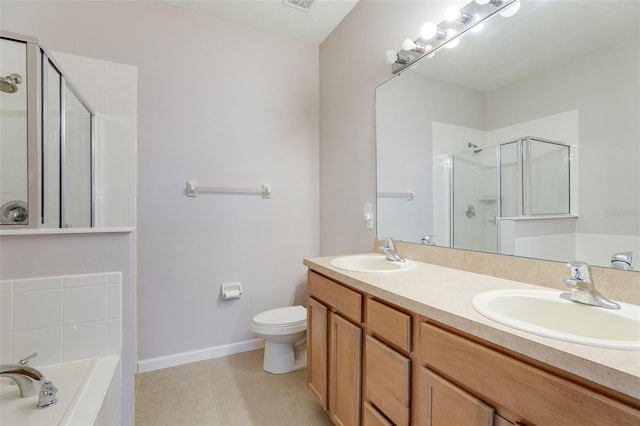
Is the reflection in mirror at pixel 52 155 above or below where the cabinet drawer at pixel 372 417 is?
above

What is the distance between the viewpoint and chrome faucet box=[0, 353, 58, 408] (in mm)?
951

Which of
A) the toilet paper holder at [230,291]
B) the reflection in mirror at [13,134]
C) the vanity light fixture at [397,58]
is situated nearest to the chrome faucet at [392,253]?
the vanity light fixture at [397,58]

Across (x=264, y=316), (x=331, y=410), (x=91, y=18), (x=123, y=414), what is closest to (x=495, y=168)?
(x=331, y=410)

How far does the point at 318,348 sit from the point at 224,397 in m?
0.75

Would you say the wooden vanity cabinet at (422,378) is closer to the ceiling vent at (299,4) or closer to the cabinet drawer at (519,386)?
the cabinet drawer at (519,386)

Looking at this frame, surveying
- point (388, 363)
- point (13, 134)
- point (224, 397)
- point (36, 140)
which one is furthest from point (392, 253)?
point (13, 134)

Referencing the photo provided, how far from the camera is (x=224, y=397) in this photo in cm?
177

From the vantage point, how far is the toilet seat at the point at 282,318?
1959mm

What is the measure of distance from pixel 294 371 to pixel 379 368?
118cm

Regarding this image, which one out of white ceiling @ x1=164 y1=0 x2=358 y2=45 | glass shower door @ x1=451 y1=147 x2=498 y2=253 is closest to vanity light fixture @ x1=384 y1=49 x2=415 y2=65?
glass shower door @ x1=451 y1=147 x2=498 y2=253

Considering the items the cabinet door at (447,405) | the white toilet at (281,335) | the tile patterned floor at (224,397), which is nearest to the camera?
the cabinet door at (447,405)

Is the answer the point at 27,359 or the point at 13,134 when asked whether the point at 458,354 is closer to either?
the point at 27,359

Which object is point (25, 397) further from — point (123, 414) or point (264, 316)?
point (264, 316)

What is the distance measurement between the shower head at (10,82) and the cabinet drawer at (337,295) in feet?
5.72
